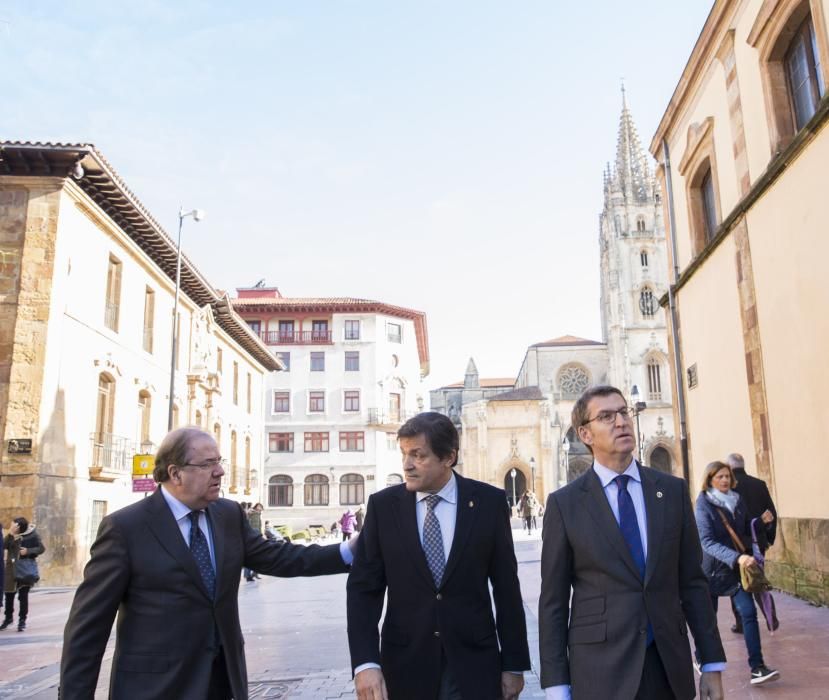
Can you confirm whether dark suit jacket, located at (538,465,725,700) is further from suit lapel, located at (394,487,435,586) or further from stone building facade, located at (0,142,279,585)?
stone building facade, located at (0,142,279,585)

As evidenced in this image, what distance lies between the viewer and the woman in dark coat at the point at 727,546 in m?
6.19

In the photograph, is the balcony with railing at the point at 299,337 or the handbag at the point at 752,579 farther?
the balcony with railing at the point at 299,337

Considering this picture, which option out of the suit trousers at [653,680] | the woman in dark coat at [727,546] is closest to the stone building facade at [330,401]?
the woman in dark coat at [727,546]

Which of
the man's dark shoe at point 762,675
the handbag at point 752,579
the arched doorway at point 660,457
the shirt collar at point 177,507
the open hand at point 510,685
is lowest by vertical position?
the man's dark shoe at point 762,675

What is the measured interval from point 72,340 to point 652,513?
56.9ft

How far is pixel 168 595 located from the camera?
319 centimetres

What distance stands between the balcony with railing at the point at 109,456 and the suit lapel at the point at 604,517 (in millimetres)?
17461

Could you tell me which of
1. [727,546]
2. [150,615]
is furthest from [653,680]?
[727,546]

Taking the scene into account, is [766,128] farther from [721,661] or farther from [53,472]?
[53,472]

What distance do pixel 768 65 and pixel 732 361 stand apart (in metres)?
5.27

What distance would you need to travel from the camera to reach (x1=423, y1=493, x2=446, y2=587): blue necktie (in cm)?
343

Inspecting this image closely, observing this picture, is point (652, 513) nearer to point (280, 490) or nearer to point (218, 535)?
point (218, 535)

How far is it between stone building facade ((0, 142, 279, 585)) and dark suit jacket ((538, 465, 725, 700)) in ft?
51.4

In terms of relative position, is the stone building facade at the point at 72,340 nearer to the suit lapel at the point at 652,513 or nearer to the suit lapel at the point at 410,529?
the suit lapel at the point at 410,529
